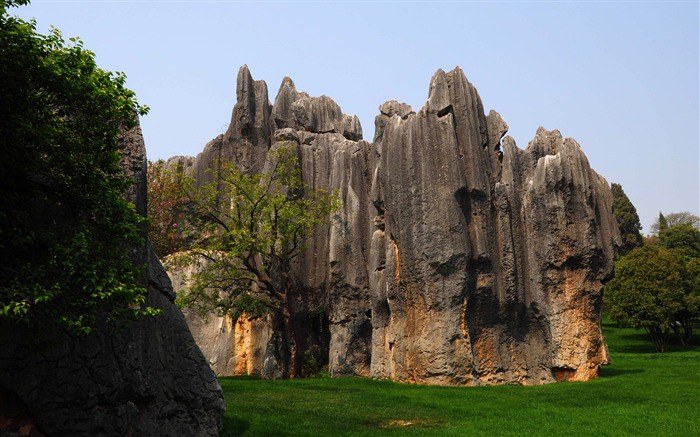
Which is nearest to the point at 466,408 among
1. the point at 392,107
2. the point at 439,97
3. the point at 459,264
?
the point at 459,264

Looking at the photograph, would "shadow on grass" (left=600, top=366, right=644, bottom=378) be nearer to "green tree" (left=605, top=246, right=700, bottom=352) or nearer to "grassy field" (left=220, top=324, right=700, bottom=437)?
"grassy field" (left=220, top=324, right=700, bottom=437)

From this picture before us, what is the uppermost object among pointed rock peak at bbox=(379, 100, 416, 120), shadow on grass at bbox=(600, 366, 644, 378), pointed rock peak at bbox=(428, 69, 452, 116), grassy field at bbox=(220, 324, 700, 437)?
pointed rock peak at bbox=(379, 100, 416, 120)

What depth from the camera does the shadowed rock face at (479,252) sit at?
106 feet

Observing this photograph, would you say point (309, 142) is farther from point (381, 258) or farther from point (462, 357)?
point (462, 357)

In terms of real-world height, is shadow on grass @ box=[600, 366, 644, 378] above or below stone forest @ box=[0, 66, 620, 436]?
below

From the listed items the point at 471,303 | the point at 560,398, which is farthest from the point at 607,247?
the point at 560,398

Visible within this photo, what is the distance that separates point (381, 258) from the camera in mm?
36375

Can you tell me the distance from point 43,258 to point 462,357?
22.0 metres

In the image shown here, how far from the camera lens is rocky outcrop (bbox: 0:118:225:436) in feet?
47.8

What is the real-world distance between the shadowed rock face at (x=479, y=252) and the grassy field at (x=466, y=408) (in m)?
2.20

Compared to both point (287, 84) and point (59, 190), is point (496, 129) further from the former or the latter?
point (59, 190)

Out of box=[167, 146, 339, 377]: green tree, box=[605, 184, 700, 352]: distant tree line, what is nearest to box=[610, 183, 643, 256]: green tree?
box=[605, 184, 700, 352]: distant tree line

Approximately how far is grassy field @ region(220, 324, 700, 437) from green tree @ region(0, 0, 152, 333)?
7.61 metres

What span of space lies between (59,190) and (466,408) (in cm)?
1645
